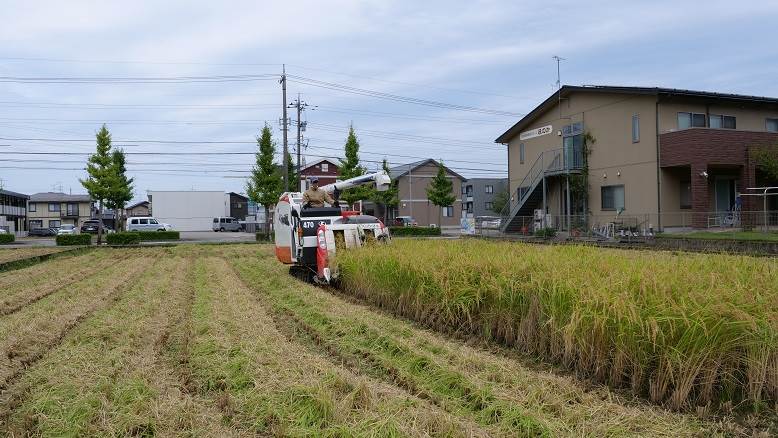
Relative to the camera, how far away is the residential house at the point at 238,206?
3120 inches

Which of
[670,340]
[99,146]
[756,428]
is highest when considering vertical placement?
[99,146]

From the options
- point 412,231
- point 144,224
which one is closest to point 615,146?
point 412,231

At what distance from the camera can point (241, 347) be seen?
5.74m

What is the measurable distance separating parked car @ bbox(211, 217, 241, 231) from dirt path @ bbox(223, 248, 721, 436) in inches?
2231

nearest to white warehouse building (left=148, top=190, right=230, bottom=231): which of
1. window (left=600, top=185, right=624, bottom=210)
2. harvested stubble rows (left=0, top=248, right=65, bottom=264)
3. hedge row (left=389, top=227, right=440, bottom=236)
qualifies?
hedge row (left=389, top=227, right=440, bottom=236)

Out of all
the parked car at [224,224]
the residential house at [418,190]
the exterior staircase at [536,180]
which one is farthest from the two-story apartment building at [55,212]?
the exterior staircase at [536,180]

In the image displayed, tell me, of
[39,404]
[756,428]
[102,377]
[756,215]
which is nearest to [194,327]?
[102,377]

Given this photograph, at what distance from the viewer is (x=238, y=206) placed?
81.0 m

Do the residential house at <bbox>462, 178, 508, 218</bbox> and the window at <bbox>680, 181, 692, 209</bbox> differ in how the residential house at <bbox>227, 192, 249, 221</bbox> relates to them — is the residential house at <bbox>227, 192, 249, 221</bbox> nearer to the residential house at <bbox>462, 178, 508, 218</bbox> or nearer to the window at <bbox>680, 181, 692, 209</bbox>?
the residential house at <bbox>462, 178, 508, 218</bbox>

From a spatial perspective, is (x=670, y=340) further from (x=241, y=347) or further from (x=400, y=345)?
(x=241, y=347)

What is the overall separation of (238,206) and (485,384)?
262ft

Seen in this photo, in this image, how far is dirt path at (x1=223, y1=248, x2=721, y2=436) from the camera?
12.1 feet

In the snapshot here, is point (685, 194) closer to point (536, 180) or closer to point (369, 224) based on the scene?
point (536, 180)

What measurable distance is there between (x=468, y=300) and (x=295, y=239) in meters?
6.32
